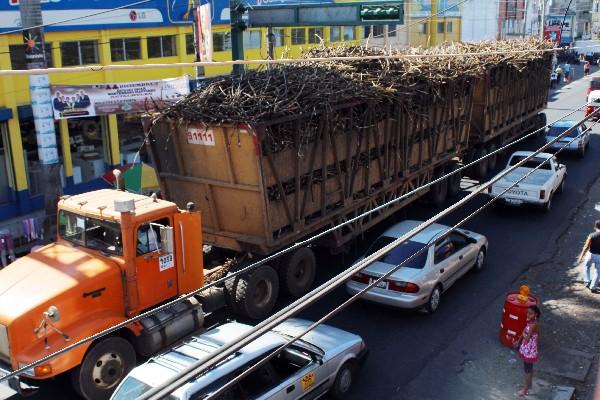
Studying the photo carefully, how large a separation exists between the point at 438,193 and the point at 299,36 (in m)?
17.8

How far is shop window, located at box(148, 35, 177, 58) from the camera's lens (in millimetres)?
22128

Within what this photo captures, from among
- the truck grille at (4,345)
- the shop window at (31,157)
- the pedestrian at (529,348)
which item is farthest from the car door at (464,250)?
the shop window at (31,157)

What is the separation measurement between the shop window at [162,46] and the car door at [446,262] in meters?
14.5

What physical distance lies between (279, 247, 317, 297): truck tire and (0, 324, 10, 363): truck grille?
191 inches

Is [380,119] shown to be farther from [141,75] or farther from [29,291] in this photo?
[141,75]

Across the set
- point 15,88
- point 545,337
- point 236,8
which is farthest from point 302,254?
point 15,88

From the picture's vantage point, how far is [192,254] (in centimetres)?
956

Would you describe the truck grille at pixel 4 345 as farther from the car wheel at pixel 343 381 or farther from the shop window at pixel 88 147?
the shop window at pixel 88 147

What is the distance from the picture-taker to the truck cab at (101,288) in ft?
25.9

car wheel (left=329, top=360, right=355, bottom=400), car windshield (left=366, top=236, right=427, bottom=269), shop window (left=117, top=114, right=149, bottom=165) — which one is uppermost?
shop window (left=117, top=114, right=149, bottom=165)

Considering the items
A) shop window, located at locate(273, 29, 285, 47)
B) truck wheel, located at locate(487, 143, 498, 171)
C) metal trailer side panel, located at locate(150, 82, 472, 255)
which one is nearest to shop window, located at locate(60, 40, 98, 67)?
metal trailer side panel, located at locate(150, 82, 472, 255)

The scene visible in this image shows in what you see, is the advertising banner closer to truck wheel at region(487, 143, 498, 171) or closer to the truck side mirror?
the truck side mirror

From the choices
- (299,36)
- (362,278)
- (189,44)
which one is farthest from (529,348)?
(299,36)

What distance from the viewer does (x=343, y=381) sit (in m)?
8.41
